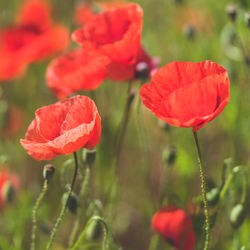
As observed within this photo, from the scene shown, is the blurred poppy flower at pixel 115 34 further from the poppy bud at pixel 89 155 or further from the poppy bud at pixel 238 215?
the poppy bud at pixel 238 215

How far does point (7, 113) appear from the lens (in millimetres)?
2322

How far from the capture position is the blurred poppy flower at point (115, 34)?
1479mm

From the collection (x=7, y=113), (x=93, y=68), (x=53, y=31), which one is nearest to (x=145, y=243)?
(x=7, y=113)

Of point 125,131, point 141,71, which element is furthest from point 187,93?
point 125,131

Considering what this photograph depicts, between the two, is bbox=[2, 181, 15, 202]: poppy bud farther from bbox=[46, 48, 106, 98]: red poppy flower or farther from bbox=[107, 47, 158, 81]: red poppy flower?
bbox=[107, 47, 158, 81]: red poppy flower

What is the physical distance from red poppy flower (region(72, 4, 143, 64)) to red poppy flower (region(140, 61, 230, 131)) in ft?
0.97

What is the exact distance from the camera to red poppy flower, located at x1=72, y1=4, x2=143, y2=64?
1.48m

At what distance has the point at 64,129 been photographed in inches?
50.4

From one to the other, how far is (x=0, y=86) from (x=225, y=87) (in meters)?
2.16

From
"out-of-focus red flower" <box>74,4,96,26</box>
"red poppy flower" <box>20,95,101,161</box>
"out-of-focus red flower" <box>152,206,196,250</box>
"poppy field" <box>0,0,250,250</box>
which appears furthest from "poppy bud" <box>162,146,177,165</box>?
"out-of-focus red flower" <box>74,4,96,26</box>

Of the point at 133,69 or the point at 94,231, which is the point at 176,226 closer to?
the point at 94,231

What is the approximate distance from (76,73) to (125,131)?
0.92 meters

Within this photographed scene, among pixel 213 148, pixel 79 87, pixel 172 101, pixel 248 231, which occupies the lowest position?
pixel 213 148

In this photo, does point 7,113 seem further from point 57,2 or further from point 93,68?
point 57,2
